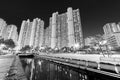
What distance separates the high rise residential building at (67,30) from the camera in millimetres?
116581

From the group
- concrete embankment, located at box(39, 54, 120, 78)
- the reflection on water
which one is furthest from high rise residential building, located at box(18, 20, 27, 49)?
concrete embankment, located at box(39, 54, 120, 78)

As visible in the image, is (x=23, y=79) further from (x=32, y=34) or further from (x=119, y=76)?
(x=32, y=34)

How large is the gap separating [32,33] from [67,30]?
6994 centimetres

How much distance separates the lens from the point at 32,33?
480 feet

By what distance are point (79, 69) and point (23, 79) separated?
8537 mm

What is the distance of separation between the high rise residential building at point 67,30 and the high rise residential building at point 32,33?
3309cm

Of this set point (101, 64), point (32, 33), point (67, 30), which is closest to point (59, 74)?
point (101, 64)

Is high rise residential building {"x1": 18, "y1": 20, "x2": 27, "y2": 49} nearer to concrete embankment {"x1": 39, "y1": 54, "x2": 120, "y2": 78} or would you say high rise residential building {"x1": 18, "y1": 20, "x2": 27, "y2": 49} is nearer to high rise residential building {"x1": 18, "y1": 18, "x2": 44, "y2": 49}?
high rise residential building {"x1": 18, "y1": 18, "x2": 44, "y2": 49}

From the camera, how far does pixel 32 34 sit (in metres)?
146

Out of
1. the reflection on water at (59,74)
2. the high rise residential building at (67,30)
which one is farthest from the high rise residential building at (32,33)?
the reflection on water at (59,74)

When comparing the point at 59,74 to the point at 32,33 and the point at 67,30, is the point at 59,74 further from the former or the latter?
the point at 32,33

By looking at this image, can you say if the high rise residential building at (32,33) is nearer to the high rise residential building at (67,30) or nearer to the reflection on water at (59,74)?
the high rise residential building at (67,30)

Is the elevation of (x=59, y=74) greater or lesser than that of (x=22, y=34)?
lesser

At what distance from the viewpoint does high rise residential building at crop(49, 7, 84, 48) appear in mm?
116581
